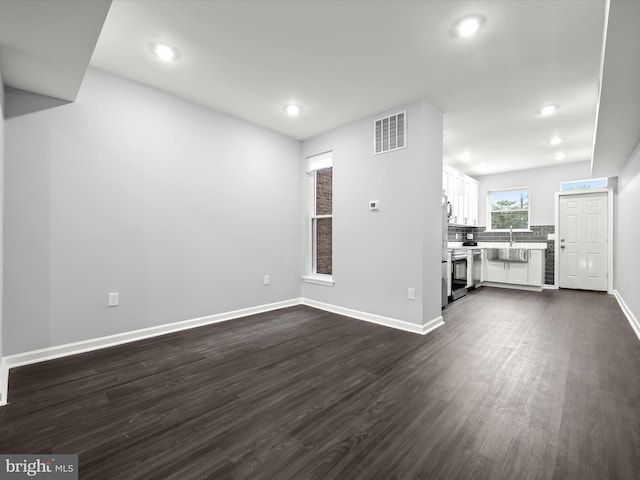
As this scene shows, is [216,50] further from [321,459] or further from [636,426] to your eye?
[636,426]

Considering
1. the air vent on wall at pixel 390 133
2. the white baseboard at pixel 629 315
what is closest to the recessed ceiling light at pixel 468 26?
the air vent on wall at pixel 390 133

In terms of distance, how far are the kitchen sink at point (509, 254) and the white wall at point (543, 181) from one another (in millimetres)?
1099

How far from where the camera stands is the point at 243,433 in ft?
5.30

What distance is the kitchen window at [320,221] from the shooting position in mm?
4637

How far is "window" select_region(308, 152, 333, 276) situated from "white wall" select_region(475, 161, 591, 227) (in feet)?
16.3

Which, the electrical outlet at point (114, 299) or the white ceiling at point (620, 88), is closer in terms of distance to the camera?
the white ceiling at point (620, 88)

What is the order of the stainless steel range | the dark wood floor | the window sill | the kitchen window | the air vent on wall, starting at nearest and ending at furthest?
the dark wood floor
the air vent on wall
the window sill
the kitchen window
the stainless steel range

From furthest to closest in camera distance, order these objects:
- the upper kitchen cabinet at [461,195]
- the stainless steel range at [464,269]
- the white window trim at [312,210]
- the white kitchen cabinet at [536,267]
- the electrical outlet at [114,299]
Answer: the white kitchen cabinet at [536,267]
the upper kitchen cabinet at [461,195]
the stainless steel range at [464,269]
the white window trim at [312,210]
the electrical outlet at [114,299]

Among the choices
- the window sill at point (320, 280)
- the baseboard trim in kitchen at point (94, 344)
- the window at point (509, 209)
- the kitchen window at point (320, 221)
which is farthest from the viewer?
the window at point (509, 209)

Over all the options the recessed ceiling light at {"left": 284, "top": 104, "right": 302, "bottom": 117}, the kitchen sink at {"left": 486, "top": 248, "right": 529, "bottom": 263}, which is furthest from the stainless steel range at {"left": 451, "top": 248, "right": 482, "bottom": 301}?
the recessed ceiling light at {"left": 284, "top": 104, "right": 302, "bottom": 117}

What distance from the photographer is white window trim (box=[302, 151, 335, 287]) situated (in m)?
4.48

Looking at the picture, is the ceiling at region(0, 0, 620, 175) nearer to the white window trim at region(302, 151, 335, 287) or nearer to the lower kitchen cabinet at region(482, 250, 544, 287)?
the white window trim at region(302, 151, 335, 287)

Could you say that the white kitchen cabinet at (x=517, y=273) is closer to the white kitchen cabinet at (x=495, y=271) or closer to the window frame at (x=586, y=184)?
the white kitchen cabinet at (x=495, y=271)

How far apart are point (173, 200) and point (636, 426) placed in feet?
13.6
